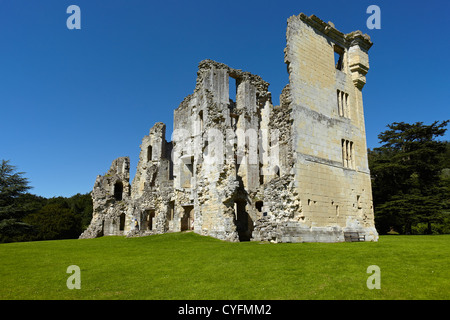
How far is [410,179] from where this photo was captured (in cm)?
3147

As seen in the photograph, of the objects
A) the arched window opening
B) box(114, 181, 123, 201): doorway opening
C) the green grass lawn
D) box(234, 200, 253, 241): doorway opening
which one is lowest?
the green grass lawn

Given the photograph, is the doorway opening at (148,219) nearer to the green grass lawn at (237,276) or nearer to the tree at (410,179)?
the green grass lawn at (237,276)

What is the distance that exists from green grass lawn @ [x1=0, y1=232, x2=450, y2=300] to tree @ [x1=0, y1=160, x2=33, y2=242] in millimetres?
21838

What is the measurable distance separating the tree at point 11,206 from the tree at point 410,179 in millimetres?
33364

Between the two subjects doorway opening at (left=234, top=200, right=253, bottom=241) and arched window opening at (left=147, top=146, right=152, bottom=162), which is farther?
arched window opening at (left=147, top=146, right=152, bottom=162)

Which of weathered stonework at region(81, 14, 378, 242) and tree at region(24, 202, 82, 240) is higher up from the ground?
weathered stonework at region(81, 14, 378, 242)

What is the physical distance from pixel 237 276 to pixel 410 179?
1178 inches

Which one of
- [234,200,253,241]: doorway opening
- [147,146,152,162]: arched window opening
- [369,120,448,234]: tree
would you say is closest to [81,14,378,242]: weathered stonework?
[234,200,253,241]: doorway opening

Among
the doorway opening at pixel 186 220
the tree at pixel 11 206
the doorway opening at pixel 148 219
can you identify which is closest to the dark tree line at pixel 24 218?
the tree at pixel 11 206

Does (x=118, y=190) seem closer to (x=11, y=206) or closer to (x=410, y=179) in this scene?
(x=11, y=206)

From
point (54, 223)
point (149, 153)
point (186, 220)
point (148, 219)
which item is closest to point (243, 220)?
point (186, 220)

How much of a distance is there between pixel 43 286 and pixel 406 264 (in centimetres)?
866

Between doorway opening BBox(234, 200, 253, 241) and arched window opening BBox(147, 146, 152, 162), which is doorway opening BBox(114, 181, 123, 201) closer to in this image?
arched window opening BBox(147, 146, 152, 162)

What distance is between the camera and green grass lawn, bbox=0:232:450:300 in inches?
237
